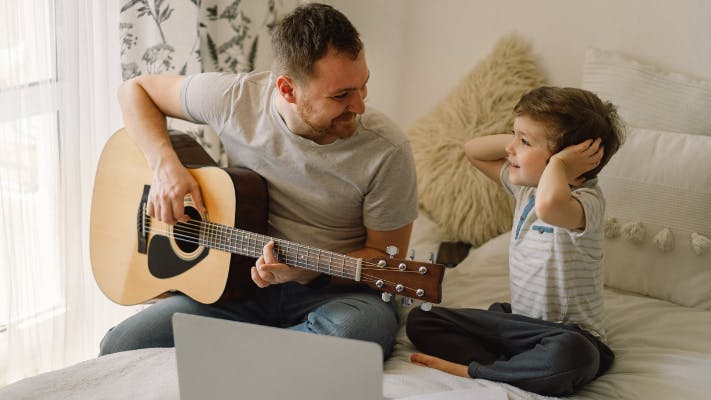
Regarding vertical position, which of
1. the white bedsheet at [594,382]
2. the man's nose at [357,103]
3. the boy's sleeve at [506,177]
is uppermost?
the man's nose at [357,103]

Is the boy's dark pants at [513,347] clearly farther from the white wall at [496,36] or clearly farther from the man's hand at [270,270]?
the white wall at [496,36]

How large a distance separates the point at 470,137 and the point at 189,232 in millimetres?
840

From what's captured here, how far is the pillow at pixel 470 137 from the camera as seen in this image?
202cm

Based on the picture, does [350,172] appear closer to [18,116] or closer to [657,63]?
[18,116]

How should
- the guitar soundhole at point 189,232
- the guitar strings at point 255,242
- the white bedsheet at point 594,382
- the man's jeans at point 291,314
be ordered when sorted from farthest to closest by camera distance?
the guitar soundhole at point 189,232, the man's jeans at point 291,314, the guitar strings at point 255,242, the white bedsheet at point 594,382

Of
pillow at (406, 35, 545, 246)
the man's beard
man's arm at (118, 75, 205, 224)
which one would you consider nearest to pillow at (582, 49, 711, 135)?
pillow at (406, 35, 545, 246)

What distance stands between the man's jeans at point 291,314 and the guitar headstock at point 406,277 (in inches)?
5.3

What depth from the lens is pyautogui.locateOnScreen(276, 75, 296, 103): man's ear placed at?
1524mm

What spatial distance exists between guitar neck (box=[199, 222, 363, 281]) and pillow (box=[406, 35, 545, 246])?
69 cm

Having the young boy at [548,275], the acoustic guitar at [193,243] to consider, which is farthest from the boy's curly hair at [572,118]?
the acoustic guitar at [193,243]

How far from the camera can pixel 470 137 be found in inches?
81.4

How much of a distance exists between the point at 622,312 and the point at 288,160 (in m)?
0.81

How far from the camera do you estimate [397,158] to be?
157 cm

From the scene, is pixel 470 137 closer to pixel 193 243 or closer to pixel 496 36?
pixel 496 36
